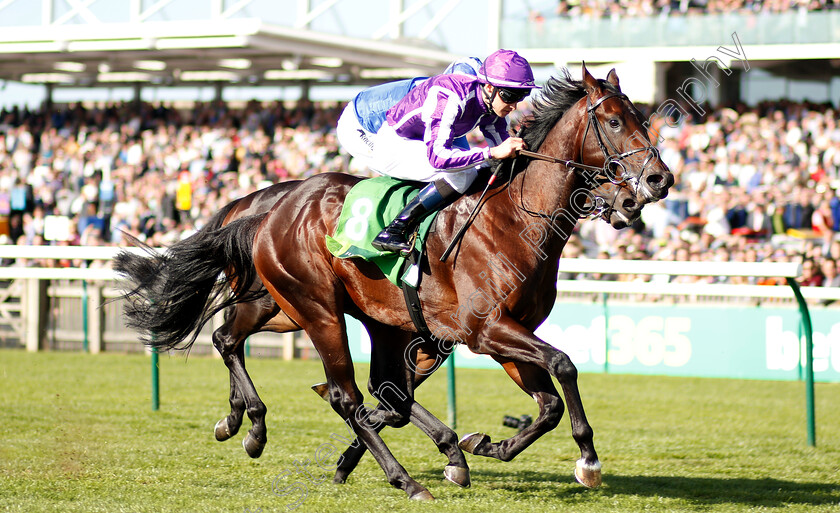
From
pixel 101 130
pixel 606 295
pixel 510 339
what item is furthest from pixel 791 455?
pixel 101 130

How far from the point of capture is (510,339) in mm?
3863

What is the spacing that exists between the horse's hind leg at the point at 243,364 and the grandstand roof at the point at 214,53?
1081 centimetres

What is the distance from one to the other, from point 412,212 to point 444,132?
374mm

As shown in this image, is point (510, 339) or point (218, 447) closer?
point (510, 339)

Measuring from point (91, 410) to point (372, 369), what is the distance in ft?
9.06

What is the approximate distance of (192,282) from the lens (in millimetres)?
4984

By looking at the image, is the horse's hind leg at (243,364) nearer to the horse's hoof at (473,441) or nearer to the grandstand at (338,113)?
the horse's hoof at (473,441)

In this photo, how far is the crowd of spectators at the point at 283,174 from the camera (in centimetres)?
1101

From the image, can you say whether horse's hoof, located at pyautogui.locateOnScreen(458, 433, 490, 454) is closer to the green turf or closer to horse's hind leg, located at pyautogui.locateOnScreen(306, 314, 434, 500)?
the green turf

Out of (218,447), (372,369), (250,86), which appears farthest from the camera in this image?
(250,86)

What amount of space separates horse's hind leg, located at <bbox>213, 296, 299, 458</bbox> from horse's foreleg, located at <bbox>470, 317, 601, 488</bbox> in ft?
4.59

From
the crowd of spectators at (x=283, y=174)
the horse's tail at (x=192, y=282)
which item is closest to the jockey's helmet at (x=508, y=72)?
the horse's tail at (x=192, y=282)

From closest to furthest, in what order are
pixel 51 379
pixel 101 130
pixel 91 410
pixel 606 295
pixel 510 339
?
1. pixel 510 339
2. pixel 91 410
3. pixel 51 379
4. pixel 606 295
5. pixel 101 130

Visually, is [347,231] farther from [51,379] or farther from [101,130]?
[101,130]
